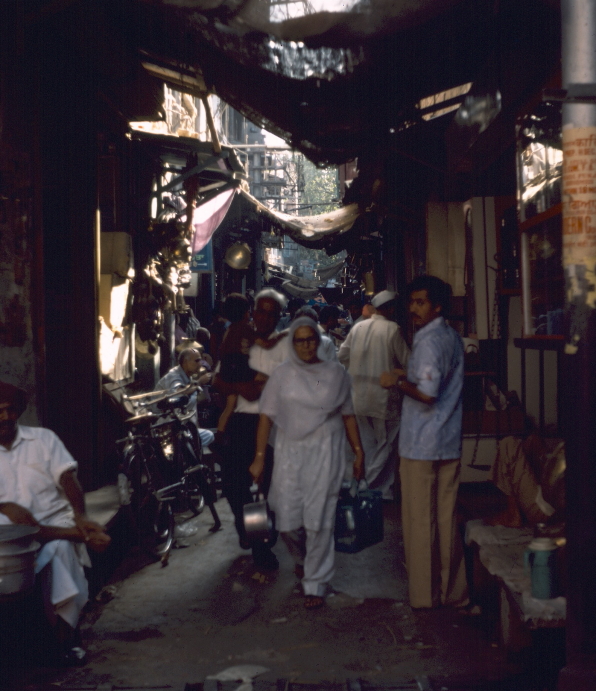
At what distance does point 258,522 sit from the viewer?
19.0 feet

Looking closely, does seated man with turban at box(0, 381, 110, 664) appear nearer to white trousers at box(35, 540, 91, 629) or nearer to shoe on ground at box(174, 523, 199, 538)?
white trousers at box(35, 540, 91, 629)

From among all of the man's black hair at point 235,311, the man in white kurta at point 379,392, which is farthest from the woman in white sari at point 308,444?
the man in white kurta at point 379,392

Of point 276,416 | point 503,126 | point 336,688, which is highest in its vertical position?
point 503,126

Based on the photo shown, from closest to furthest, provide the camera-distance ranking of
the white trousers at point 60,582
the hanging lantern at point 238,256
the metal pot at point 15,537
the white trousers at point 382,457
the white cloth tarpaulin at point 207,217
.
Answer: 1. the metal pot at point 15,537
2. the white trousers at point 60,582
3. the white trousers at point 382,457
4. the white cloth tarpaulin at point 207,217
5. the hanging lantern at point 238,256

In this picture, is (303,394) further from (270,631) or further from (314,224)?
(314,224)

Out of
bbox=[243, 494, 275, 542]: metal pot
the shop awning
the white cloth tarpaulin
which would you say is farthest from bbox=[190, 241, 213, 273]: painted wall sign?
bbox=[243, 494, 275, 542]: metal pot

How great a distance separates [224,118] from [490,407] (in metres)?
23.0

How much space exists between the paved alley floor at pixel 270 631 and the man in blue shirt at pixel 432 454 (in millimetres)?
245

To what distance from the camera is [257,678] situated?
14.4 feet

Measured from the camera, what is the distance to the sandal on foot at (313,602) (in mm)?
5566

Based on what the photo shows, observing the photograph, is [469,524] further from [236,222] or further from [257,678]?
[236,222]

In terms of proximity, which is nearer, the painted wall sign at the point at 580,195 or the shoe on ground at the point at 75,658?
the painted wall sign at the point at 580,195

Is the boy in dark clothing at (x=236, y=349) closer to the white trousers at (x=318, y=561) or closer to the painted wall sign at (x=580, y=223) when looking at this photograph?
the white trousers at (x=318, y=561)

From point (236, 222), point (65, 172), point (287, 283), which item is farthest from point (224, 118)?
point (65, 172)
